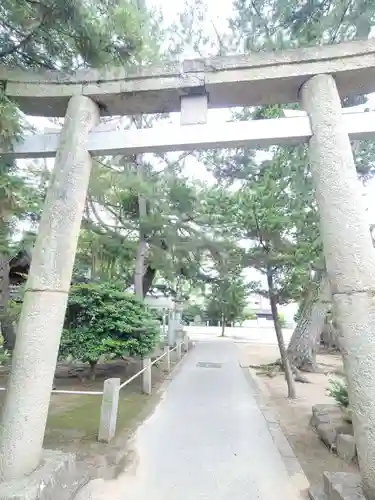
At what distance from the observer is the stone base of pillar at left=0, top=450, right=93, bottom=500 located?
2.60 m

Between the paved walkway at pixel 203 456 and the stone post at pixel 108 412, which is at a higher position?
the stone post at pixel 108 412

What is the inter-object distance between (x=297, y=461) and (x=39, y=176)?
8626mm

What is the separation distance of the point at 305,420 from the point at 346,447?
1920 mm

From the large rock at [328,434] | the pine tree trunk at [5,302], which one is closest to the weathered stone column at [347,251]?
the large rock at [328,434]

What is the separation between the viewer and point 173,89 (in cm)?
352

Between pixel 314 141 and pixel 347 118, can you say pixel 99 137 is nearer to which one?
pixel 314 141

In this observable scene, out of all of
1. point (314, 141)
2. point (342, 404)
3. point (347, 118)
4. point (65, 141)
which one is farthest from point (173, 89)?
point (342, 404)

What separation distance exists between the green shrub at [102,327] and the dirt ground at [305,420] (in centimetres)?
294

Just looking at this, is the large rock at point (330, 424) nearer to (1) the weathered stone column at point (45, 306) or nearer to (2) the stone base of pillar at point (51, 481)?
(2) the stone base of pillar at point (51, 481)

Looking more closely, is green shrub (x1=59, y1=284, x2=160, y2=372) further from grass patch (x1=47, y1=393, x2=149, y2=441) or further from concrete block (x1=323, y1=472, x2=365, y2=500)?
concrete block (x1=323, y1=472, x2=365, y2=500)

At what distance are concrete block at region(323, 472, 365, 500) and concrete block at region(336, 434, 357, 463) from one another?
1125 millimetres

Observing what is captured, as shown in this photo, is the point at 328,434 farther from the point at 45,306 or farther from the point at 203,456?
the point at 45,306

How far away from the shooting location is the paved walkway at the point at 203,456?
11.3ft

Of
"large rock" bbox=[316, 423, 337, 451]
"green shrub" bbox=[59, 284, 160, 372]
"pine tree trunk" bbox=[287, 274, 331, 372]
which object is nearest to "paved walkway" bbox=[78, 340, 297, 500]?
"large rock" bbox=[316, 423, 337, 451]
